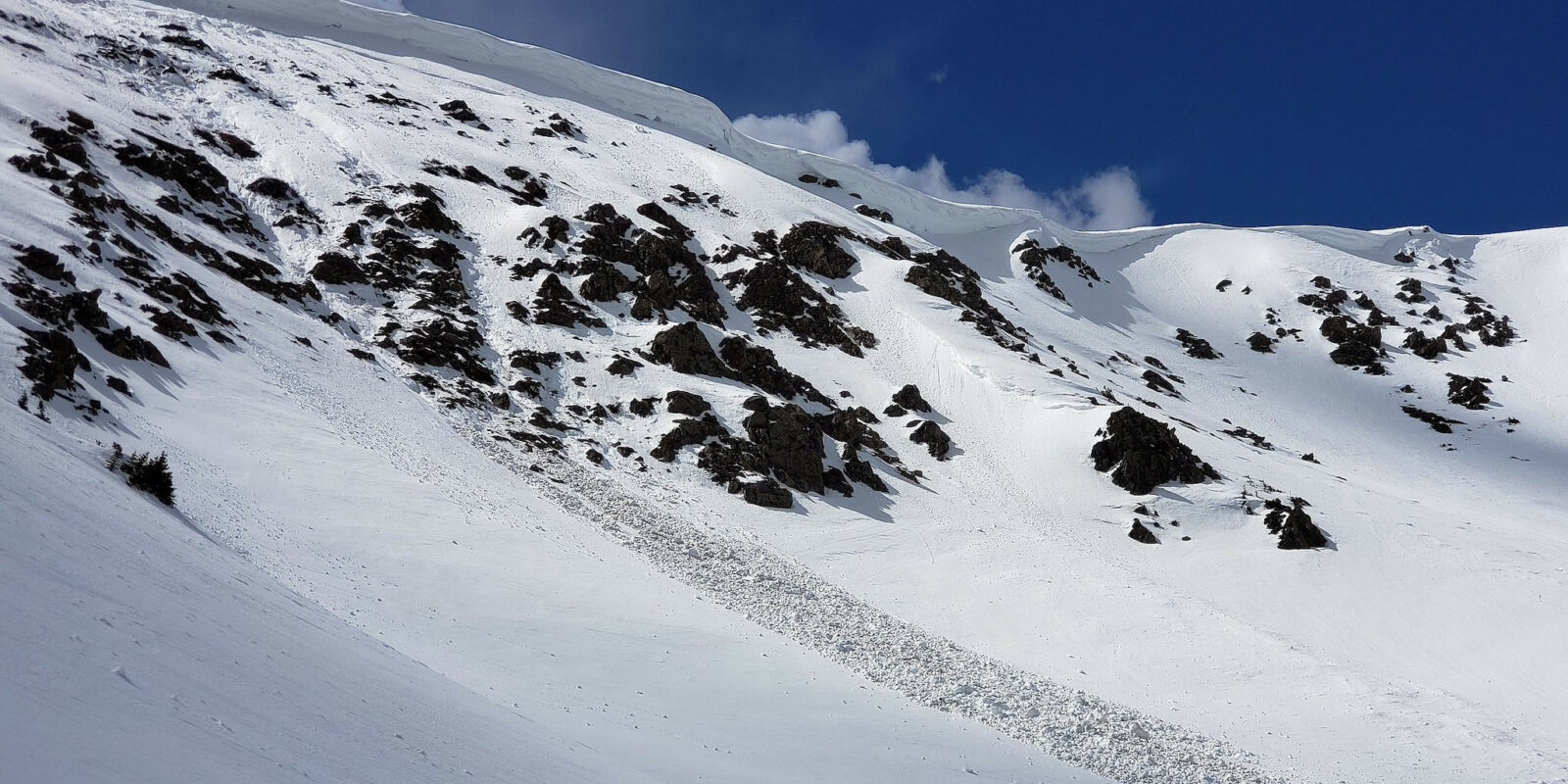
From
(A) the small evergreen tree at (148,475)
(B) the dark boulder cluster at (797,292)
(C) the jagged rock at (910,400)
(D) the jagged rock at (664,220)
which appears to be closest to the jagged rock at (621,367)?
(B) the dark boulder cluster at (797,292)

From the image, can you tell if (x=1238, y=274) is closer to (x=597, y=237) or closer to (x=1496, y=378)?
(x=1496, y=378)

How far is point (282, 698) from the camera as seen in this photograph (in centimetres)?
567

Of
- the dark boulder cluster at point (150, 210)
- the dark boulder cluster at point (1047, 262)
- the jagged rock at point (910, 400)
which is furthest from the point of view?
the dark boulder cluster at point (1047, 262)

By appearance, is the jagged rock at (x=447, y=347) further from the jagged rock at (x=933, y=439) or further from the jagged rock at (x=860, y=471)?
the jagged rock at (x=933, y=439)

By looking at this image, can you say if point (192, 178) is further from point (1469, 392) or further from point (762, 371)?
point (1469, 392)

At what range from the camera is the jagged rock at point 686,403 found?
37312 millimetres

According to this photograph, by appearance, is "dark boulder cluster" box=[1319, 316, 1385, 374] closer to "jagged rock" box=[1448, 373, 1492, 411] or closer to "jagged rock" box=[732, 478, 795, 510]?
"jagged rock" box=[1448, 373, 1492, 411]

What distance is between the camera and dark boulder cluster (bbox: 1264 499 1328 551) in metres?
31.3

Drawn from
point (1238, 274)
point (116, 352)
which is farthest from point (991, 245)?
point (116, 352)

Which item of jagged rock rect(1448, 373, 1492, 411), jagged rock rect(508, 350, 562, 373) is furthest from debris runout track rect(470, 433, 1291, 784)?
jagged rock rect(1448, 373, 1492, 411)

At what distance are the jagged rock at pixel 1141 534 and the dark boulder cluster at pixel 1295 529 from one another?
14.9 ft

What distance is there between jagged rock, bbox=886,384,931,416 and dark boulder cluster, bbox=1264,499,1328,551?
17.8 meters

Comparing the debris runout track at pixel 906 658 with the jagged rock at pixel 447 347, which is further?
the jagged rock at pixel 447 347

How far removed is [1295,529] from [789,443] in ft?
Result: 69.8
